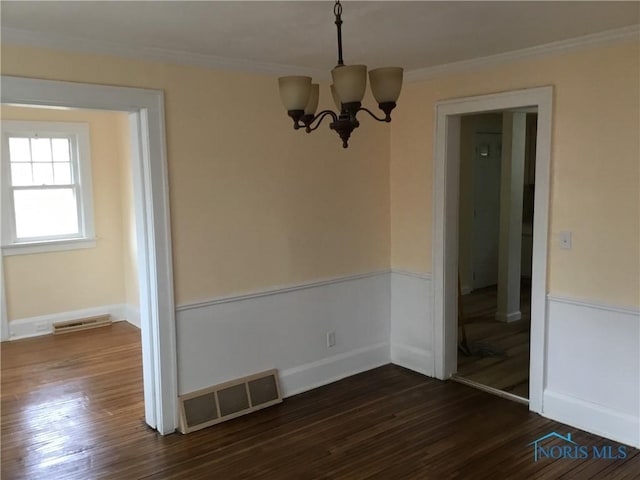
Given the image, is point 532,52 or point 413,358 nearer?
point 532,52

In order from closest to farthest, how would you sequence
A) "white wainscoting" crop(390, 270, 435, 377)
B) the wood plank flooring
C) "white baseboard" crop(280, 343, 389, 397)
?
"white baseboard" crop(280, 343, 389, 397) → the wood plank flooring → "white wainscoting" crop(390, 270, 435, 377)

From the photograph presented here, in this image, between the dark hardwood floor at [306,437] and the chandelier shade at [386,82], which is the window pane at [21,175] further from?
the chandelier shade at [386,82]

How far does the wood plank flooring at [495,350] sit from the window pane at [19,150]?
4.70 m

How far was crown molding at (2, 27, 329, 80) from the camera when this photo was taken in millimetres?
2818

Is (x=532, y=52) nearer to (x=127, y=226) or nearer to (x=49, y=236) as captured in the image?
(x=127, y=226)

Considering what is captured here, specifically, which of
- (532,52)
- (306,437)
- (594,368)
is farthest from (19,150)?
(594,368)

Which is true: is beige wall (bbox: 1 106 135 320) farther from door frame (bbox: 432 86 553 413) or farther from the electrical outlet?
door frame (bbox: 432 86 553 413)

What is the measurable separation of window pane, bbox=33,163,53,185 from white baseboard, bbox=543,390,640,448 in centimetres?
510

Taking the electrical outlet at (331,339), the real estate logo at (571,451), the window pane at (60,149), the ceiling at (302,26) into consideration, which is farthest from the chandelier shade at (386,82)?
the window pane at (60,149)

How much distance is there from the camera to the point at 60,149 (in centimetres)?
570

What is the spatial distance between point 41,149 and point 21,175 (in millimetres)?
333

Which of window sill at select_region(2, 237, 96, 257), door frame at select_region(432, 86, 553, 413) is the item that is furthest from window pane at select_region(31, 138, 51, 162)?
door frame at select_region(432, 86, 553, 413)

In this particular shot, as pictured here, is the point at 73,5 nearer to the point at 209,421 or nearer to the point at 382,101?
the point at 382,101

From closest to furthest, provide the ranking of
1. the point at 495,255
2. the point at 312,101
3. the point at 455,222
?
the point at 312,101, the point at 455,222, the point at 495,255
